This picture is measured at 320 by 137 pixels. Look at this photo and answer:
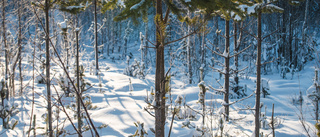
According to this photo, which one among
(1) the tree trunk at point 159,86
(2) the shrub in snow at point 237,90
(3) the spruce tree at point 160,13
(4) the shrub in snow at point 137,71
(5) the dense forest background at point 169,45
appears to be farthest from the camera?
(4) the shrub in snow at point 137,71

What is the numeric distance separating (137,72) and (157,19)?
978 centimetres

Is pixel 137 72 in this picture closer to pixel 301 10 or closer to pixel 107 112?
pixel 107 112

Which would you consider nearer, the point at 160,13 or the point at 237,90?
the point at 160,13

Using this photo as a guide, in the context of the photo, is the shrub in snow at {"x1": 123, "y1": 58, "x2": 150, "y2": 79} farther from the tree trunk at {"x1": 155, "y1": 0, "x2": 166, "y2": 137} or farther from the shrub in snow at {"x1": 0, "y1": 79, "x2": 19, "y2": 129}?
the tree trunk at {"x1": 155, "y1": 0, "x2": 166, "y2": 137}

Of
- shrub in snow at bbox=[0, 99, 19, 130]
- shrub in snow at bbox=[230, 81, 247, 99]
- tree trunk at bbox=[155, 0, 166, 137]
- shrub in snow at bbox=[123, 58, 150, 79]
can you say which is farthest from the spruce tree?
shrub in snow at bbox=[123, 58, 150, 79]

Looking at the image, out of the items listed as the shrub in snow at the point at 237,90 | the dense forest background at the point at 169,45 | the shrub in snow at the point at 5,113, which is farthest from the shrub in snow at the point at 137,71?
the shrub in snow at the point at 5,113

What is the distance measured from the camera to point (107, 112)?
533 cm

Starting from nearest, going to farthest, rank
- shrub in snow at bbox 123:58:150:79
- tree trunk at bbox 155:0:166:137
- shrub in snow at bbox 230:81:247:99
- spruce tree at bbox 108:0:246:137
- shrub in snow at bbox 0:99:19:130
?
1. spruce tree at bbox 108:0:246:137
2. tree trunk at bbox 155:0:166:137
3. shrub in snow at bbox 0:99:19:130
4. shrub in snow at bbox 230:81:247:99
5. shrub in snow at bbox 123:58:150:79

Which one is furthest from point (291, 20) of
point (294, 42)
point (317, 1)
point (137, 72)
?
point (137, 72)

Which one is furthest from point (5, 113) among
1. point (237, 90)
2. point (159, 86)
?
point (237, 90)

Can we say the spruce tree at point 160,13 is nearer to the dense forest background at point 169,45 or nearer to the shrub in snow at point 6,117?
the dense forest background at point 169,45

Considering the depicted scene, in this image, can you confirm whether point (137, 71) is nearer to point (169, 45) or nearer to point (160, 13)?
point (169, 45)

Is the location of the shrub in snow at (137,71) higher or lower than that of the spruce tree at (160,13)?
lower

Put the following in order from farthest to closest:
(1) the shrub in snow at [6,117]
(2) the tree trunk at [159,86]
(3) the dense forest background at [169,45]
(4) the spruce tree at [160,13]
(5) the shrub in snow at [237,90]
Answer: (5) the shrub in snow at [237,90], (1) the shrub in snow at [6,117], (3) the dense forest background at [169,45], (2) the tree trunk at [159,86], (4) the spruce tree at [160,13]
